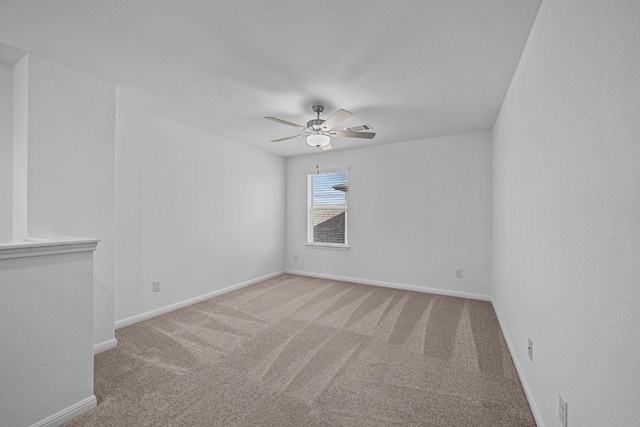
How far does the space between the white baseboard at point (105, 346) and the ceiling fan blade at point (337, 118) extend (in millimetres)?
2974

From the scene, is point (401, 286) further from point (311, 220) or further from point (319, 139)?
point (319, 139)

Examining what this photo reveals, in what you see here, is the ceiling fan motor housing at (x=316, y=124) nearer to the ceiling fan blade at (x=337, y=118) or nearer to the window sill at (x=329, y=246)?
the ceiling fan blade at (x=337, y=118)

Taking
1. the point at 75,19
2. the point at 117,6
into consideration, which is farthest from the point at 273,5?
the point at 75,19

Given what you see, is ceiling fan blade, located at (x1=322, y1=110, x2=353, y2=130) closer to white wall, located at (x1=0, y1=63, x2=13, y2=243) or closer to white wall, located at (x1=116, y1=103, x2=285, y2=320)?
white wall, located at (x1=116, y1=103, x2=285, y2=320)

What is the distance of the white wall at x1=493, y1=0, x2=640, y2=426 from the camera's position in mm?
800

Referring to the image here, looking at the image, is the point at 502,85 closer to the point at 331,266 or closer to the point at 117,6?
the point at 117,6

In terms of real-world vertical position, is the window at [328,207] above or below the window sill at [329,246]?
above

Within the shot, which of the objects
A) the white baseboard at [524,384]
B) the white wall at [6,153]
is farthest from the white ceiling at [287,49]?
the white baseboard at [524,384]

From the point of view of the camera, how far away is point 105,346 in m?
2.50

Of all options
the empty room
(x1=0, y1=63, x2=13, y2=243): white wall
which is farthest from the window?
(x1=0, y1=63, x2=13, y2=243): white wall

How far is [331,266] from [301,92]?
341 cm

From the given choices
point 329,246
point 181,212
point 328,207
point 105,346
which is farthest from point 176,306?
point 328,207

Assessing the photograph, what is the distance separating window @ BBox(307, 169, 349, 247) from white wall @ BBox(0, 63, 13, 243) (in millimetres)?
4018

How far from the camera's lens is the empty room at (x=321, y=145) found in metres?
1.07
